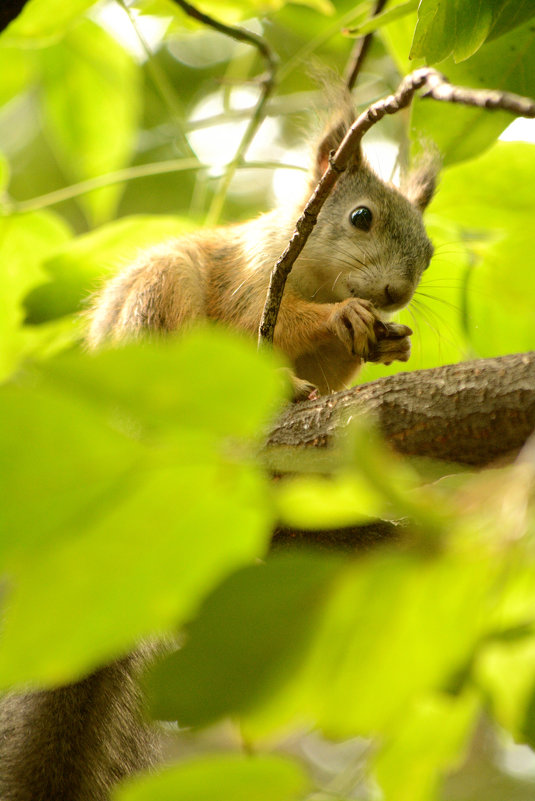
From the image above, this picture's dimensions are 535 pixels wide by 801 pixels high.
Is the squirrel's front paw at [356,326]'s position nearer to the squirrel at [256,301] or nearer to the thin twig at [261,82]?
the squirrel at [256,301]

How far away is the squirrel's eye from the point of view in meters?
1.78

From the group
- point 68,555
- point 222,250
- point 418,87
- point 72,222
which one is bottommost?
point 68,555

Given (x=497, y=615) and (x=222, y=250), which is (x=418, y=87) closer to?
(x=497, y=615)

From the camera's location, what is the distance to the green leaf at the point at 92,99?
5.36 feet

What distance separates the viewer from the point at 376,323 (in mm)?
1443

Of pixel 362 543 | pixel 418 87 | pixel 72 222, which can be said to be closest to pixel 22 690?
pixel 362 543

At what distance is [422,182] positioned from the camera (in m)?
2.00

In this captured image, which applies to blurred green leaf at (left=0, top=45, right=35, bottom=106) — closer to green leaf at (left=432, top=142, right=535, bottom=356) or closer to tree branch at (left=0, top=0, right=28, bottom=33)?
tree branch at (left=0, top=0, right=28, bottom=33)

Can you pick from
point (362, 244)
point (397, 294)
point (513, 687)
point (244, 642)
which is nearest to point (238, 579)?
point (244, 642)

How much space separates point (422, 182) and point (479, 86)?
993 mm

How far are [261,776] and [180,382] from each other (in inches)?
6.2

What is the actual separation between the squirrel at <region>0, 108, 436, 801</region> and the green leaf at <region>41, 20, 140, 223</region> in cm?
21

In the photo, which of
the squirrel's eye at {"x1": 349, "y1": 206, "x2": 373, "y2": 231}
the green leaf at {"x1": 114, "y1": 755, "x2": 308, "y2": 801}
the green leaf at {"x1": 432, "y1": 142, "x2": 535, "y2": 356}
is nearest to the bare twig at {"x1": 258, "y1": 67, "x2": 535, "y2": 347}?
the green leaf at {"x1": 432, "y1": 142, "x2": 535, "y2": 356}

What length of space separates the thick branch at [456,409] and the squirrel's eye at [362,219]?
93 centimetres
